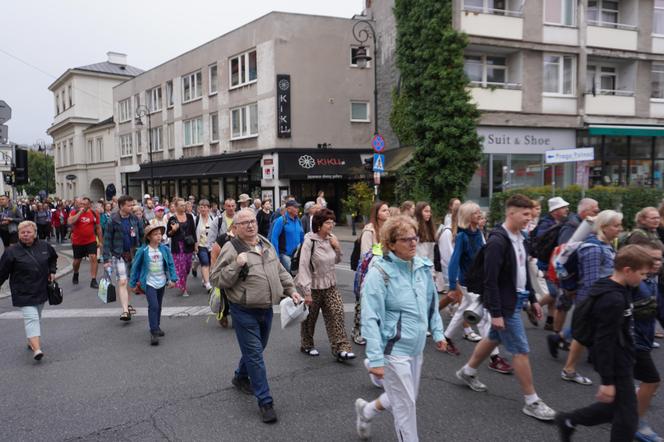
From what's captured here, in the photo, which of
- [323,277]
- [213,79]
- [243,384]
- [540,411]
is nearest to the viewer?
[540,411]

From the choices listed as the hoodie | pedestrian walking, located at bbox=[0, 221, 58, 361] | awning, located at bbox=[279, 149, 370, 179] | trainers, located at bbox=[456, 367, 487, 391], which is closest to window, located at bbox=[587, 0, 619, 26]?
awning, located at bbox=[279, 149, 370, 179]

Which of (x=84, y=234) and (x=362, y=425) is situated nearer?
(x=362, y=425)

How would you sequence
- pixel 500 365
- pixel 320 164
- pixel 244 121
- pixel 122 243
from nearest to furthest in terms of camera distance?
pixel 500 365, pixel 122 243, pixel 320 164, pixel 244 121

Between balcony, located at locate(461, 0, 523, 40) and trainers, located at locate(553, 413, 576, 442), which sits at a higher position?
balcony, located at locate(461, 0, 523, 40)

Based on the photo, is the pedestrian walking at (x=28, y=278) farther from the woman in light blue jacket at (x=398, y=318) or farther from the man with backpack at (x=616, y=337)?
the man with backpack at (x=616, y=337)

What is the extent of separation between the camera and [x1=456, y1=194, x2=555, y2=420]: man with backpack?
160 inches

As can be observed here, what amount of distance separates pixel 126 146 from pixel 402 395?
143 feet

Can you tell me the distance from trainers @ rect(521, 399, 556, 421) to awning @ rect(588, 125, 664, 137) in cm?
2113

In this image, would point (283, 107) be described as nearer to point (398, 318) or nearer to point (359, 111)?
point (359, 111)

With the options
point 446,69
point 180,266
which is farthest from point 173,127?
point 180,266

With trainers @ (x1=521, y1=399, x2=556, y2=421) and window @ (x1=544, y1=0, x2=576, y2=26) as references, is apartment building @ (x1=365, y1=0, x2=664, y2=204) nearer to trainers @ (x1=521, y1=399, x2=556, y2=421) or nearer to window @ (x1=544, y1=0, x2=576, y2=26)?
window @ (x1=544, y1=0, x2=576, y2=26)

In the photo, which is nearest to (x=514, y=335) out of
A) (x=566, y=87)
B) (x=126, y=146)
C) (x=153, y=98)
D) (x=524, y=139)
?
(x=524, y=139)

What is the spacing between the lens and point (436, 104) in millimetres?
20094

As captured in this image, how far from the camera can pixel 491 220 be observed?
19406 mm
